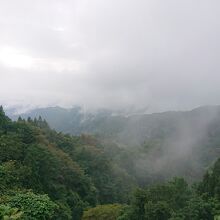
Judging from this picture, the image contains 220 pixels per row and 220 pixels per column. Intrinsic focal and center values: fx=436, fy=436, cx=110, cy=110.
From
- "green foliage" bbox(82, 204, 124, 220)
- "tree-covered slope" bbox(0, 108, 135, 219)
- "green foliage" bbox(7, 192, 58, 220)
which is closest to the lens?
"green foliage" bbox(7, 192, 58, 220)

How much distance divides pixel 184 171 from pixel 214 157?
2715cm

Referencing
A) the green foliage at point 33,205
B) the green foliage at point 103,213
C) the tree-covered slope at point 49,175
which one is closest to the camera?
the green foliage at point 33,205

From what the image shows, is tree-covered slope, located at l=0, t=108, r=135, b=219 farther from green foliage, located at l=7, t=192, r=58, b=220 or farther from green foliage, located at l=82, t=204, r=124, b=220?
green foliage, located at l=82, t=204, r=124, b=220

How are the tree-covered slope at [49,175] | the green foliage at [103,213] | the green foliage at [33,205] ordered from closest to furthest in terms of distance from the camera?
the green foliage at [33,205]
the tree-covered slope at [49,175]
the green foliage at [103,213]

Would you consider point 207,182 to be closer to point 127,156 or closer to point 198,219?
point 198,219

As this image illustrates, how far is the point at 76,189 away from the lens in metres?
63.1

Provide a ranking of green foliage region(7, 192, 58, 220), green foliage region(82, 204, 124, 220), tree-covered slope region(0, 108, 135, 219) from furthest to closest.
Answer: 1. green foliage region(82, 204, 124, 220)
2. tree-covered slope region(0, 108, 135, 219)
3. green foliage region(7, 192, 58, 220)

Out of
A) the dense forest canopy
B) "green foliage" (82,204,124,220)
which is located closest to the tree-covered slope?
the dense forest canopy

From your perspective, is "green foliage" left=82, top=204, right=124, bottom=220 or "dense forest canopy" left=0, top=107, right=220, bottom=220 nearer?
"dense forest canopy" left=0, top=107, right=220, bottom=220

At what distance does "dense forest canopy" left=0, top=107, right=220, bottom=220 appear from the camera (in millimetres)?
32156

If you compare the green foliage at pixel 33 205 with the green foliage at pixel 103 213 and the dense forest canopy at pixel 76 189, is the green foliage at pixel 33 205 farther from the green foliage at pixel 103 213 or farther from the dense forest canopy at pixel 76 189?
the green foliage at pixel 103 213

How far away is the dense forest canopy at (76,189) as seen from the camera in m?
32.2

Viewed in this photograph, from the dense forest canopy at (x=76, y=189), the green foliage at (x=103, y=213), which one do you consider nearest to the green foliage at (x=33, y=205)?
the dense forest canopy at (x=76, y=189)

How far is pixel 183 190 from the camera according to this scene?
4331 cm
